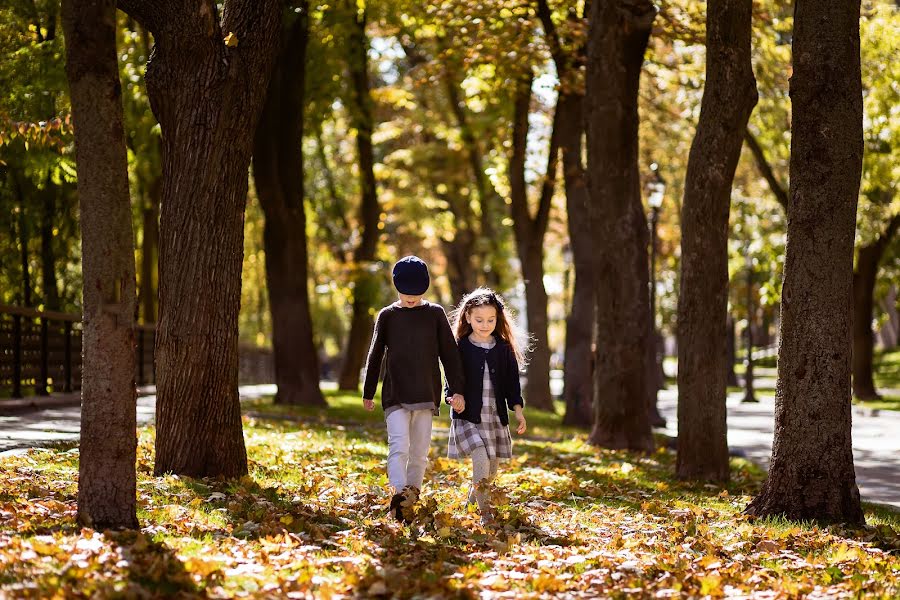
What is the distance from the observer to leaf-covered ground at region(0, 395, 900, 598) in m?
5.93

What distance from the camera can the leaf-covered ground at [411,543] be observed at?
5.93 meters

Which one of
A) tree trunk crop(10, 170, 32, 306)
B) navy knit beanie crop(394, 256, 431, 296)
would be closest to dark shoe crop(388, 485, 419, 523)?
navy knit beanie crop(394, 256, 431, 296)

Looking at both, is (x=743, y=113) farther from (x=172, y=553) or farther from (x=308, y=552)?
(x=172, y=553)

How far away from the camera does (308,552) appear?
680 centimetres

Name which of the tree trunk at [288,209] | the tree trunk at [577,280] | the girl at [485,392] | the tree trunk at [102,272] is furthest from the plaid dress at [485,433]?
the tree trunk at [288,209]

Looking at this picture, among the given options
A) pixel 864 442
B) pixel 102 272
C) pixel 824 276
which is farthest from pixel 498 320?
pixel 864 442

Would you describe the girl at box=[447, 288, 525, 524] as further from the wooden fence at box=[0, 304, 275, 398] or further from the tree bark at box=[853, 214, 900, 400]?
the tree bark at box=[853, 214, 900, 400]

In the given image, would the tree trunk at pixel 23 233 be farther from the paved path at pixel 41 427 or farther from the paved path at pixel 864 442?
the paved path at pixel 864 442

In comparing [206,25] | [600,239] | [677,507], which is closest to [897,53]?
[600,239]

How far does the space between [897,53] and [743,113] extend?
12399mm

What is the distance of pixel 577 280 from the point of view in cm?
2109

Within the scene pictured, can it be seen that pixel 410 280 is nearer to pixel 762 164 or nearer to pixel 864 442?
pixel 864 442

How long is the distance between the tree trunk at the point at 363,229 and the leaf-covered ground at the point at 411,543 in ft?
53.5

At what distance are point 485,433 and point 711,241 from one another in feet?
13.8
